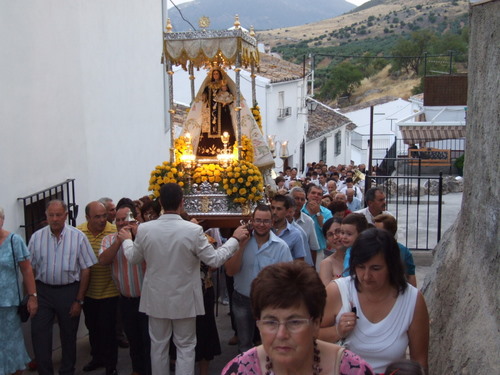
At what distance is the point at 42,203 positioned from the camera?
8.28 meters

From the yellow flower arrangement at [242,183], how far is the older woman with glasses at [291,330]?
233 inches

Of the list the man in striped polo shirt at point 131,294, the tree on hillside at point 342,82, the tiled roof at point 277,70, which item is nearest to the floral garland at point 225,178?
the man in striped polo shirt at point 131,294

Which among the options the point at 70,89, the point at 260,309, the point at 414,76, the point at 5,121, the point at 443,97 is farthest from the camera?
the point at 414,76

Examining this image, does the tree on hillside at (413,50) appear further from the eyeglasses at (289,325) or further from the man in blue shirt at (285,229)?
the eyeglasses at (289,325)

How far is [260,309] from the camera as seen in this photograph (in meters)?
2.71

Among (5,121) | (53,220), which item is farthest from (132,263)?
(5,121)

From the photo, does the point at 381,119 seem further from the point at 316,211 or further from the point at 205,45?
the point at 316,211

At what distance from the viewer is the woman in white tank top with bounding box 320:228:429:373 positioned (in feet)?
11.4

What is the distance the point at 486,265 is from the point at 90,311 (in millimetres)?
3653

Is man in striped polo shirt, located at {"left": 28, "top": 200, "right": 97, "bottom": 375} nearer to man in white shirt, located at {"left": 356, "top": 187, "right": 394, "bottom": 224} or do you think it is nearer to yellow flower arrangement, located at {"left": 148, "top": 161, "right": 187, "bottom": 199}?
yellow flower arrangement, located at {"left": 148, "top": 161, "right": 187, "bottom": 199}

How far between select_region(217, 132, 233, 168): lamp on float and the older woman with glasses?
6549 mm

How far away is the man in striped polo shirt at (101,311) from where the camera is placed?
6.12 meters

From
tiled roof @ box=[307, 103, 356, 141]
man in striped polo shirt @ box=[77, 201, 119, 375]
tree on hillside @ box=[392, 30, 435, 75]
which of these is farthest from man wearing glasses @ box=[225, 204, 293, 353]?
tree on hillside @ box=[392, 30, 435, 75]

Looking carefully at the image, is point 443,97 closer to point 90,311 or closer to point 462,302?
point 462,302
